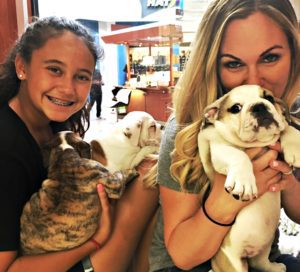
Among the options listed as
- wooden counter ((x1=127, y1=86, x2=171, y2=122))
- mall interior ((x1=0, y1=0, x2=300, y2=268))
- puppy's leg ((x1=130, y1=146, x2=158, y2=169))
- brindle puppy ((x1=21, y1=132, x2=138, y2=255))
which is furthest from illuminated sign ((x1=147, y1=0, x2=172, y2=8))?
brindle puppy ((x1=21, y1=132, x2=138, y2=255))

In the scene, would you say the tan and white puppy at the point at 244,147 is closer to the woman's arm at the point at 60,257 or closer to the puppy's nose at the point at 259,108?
the puppy's nose at the point at 259,108

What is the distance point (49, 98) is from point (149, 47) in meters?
3.12

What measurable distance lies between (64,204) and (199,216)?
1.52ft

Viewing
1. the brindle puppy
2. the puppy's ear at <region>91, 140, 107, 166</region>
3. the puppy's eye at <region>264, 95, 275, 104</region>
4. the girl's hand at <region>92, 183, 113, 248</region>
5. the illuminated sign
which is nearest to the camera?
the puppy's eye at <region>264, 95, 275, 104</region>

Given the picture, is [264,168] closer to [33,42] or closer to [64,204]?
[64,204]

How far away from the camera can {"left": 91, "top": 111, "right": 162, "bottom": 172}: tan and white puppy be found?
5.42ft

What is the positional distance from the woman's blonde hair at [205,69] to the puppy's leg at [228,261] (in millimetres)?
217

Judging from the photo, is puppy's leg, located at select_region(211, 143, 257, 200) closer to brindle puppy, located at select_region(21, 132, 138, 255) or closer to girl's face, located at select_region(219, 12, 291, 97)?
girl's face, located at select_region(219, 12, 291, 97)

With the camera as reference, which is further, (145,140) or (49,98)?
(145,140)

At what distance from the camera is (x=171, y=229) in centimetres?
114

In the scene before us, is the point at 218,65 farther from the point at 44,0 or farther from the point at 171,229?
the point at 44,0

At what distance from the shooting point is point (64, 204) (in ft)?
3.96

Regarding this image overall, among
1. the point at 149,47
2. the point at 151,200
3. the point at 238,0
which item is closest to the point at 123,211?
the point at 151,200

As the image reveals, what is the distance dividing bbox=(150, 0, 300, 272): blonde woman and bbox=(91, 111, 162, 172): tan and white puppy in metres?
0.51
